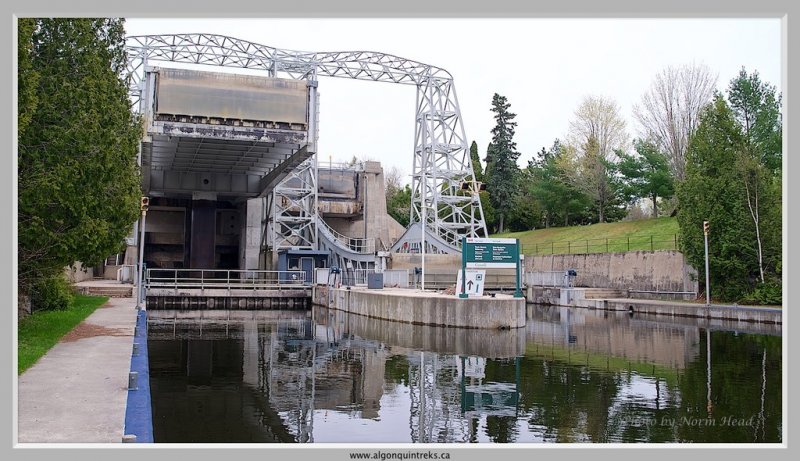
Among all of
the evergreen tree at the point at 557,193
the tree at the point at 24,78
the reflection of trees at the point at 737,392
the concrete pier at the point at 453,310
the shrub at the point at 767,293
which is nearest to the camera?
the reflection of trees at the point at 737,392

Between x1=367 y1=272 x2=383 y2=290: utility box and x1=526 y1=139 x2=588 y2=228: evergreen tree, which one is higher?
x1=526 y1=139 x2=588 y2=228: evergreen tree

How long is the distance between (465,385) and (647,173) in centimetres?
4456

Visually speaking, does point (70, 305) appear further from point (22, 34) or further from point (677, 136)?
point (677, 136)

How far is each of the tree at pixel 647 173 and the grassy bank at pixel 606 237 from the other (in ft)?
7.69

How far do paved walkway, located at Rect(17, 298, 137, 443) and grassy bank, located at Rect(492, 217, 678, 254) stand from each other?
121ft

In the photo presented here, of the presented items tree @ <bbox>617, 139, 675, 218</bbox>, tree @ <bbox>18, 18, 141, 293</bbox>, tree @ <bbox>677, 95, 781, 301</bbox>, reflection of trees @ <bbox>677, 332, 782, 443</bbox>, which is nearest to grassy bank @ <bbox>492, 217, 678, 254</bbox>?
tree @ <bbox>617, 139, 675, 218</bbox>

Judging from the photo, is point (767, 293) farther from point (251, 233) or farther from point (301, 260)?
point (251, 233)

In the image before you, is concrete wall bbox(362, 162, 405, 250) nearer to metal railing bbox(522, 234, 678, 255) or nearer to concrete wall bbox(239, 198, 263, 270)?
concrete wall bbox(239, 198, 263, 270)

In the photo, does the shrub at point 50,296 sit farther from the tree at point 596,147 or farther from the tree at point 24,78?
the tree at point 596,147

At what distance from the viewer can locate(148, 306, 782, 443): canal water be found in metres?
10.1

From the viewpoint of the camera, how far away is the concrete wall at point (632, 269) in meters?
39.3

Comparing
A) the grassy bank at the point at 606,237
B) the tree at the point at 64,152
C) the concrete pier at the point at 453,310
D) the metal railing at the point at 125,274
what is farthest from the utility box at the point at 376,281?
the grassy bank at the point at 606,237

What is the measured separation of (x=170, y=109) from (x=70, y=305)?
47.7 ft

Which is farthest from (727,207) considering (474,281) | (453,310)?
→ (453,310)
